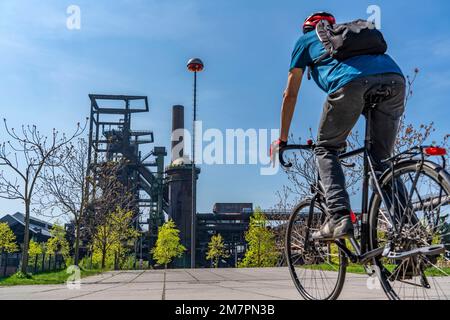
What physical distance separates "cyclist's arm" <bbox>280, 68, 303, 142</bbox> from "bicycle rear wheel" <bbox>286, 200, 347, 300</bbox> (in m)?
0.60

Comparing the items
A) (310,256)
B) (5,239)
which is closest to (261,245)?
(5,239)

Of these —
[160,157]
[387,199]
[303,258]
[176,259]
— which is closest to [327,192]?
[387,199]

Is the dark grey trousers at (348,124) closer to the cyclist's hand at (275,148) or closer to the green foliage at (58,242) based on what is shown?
the cyclist's hand at (275,148)

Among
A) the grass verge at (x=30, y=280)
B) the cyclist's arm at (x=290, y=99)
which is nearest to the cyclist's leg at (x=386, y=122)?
the cyclist's arm at (x=290, y=99)

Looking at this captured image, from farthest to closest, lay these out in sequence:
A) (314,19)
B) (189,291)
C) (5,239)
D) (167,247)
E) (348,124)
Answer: (167,247), (5,239), (189,291), (314,19), (348,124)

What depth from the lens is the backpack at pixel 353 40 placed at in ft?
8.35

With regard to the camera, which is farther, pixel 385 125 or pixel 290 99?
pixel 290 99

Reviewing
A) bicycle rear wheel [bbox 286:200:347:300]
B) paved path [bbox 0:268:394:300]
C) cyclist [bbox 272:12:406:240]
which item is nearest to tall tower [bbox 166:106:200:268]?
paved path [bbox 0:268:394:300]

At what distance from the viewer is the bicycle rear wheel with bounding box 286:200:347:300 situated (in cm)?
316

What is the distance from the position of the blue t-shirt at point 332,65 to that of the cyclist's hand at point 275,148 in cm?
50

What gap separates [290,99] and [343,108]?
1.73 ft

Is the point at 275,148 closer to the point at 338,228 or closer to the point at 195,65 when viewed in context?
the point at 338,228

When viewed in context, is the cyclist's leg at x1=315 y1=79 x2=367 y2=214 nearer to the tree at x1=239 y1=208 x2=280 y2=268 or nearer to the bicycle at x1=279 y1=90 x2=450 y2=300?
the bicycle at x1=279 y1=90 x2=450 y2=300

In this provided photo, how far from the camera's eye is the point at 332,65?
267 centimetres
